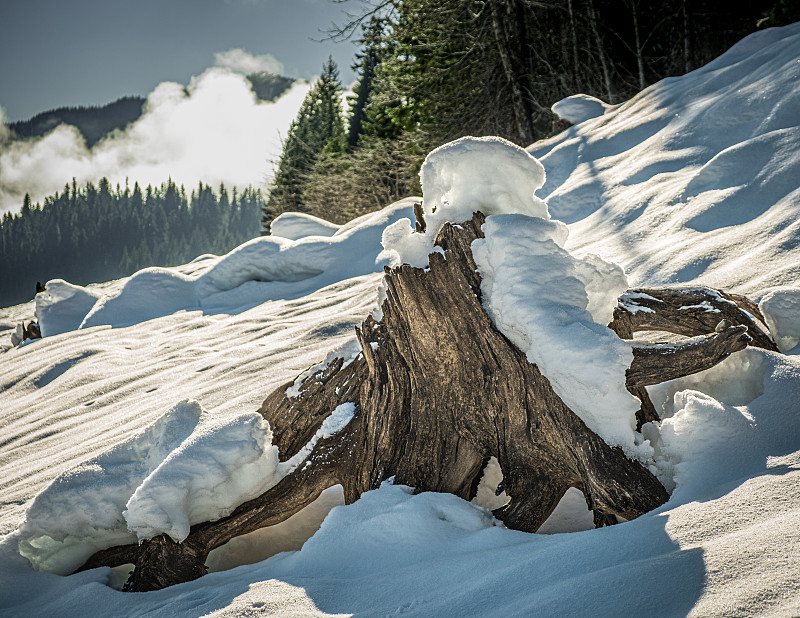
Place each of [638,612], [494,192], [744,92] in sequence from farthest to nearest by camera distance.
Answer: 1. [744,92]
2. [494,192]
3. [638,612]

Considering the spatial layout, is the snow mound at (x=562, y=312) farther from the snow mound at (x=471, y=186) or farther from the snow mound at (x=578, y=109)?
the snow mound at (x=578, y=109)

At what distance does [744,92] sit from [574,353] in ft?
15.3

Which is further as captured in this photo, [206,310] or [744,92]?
[206,310]

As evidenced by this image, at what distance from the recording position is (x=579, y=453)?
1.76 meters

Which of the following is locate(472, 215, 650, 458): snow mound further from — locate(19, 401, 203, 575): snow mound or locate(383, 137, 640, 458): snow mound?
locate(19, 401, 203, 575): snow mound

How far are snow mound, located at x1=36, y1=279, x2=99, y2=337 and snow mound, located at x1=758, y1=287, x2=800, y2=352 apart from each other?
7.86 meters

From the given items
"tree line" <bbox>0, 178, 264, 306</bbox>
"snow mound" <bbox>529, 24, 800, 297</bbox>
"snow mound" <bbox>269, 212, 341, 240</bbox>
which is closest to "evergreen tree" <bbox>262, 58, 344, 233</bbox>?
"snow mound" <bbox>269, 212, 341, 240</bbox>

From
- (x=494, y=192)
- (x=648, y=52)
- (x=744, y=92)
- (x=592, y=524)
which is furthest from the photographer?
(x=648, y=52)

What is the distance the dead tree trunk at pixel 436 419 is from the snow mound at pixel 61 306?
21.3ft

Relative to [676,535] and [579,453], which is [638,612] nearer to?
[676,535]

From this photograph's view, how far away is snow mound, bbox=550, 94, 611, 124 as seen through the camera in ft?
26.7

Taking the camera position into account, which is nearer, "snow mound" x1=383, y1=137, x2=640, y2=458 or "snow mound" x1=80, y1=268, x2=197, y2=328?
"snow mound" x1=383, y1=137, x2=640, y2=458

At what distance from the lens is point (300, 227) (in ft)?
31.2

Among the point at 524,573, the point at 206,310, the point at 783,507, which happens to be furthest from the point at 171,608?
the point at 206,310
